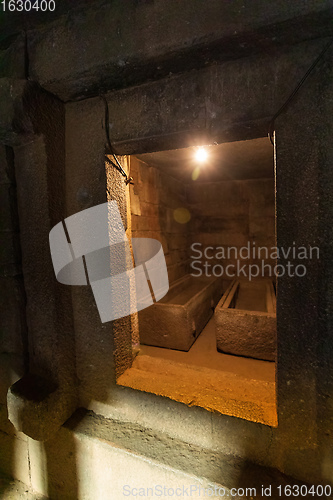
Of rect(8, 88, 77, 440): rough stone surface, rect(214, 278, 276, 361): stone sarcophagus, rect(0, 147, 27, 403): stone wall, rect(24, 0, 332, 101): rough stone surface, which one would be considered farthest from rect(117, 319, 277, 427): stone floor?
rect(24, 0, 332, 101): rough stone surface

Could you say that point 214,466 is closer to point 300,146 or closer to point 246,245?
point 300,146

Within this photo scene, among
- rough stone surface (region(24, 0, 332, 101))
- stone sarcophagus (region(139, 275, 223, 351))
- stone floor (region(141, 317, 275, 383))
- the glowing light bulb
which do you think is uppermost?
the glowing light bulb

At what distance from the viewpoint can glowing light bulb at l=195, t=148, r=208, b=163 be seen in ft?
10.7

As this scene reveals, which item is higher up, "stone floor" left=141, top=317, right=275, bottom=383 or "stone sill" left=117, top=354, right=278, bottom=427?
"stone sill" left=117, top=354, right=278, bottom=427

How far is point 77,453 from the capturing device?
5.11ft

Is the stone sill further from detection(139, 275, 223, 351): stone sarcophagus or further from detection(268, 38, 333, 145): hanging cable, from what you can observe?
detection(268, 38, 333, 145): hanging cable

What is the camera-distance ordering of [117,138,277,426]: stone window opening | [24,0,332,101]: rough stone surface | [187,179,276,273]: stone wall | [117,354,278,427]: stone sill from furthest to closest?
[187,179,276,273]: stone wall, [117,138,277,426]: stone window opening, [117,354,278,427]: stone sill, [24,0,332,101]: rough stone surface

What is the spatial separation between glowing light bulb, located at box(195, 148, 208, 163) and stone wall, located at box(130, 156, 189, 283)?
0.85m

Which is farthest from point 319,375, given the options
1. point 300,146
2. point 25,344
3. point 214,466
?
point 25,344

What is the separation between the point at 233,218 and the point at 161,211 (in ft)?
6.53

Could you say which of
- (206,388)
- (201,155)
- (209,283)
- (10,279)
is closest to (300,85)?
(206,388)

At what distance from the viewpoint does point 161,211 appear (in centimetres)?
441

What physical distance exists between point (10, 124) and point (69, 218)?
2.08 feet

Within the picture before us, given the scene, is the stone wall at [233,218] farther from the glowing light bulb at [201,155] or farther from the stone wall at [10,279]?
the stone wall at [10,279]
